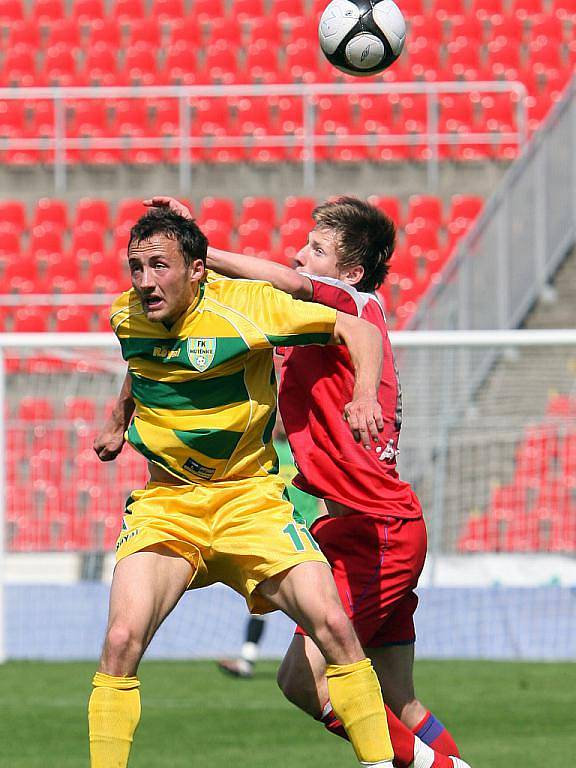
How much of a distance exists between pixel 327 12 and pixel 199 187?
10911 millimetres

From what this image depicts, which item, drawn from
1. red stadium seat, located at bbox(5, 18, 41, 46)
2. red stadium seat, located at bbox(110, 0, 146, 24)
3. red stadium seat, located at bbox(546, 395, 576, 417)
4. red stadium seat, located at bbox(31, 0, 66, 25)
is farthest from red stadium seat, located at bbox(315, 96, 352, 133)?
red stadium seat, located at bbox(546, 395, 576, 417)

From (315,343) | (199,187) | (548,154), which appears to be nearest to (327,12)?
(315,343)

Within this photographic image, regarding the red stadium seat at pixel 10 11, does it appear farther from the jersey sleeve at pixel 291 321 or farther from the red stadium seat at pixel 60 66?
the jersey sleeve at pixel 291 321

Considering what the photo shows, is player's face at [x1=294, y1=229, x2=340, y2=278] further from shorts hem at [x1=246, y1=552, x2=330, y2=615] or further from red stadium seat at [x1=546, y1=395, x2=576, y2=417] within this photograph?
red stadium seat at [x1=546, y1=395, x2=576, y2=417]

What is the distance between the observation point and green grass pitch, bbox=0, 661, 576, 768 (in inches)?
233

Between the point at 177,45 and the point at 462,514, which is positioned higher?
the point at 177,45

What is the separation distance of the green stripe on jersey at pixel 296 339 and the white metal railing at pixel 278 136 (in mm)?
11480

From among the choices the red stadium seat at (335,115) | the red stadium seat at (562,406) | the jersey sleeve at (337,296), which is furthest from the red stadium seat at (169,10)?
the jersey sleeve at (337,296)

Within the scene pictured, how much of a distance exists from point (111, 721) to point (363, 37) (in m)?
2.95

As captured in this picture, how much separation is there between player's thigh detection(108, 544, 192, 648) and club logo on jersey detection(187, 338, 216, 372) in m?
0.56

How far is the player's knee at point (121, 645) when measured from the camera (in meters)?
4.05

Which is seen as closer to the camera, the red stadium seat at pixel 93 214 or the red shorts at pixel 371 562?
the red shorts at pixel 371 562

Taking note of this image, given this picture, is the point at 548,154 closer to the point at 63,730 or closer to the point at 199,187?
the point at 199,187

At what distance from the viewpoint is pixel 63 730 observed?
663cm
